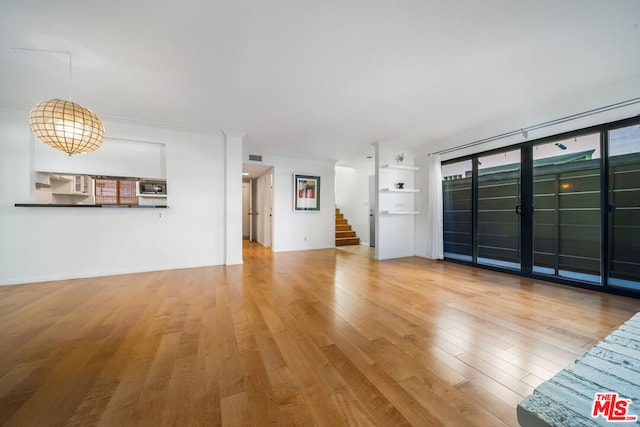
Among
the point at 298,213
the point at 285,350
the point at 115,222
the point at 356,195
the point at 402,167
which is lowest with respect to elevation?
the point at 285,350

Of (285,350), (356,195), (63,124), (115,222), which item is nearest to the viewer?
(285,350)

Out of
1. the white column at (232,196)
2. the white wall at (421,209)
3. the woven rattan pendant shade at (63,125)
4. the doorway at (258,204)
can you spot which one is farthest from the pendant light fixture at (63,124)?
the white wall at (421,209)

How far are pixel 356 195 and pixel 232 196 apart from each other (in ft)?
14.5

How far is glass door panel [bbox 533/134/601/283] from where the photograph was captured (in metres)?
2.99

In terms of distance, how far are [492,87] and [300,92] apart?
2351mm

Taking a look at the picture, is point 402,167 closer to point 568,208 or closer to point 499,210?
point 499,210

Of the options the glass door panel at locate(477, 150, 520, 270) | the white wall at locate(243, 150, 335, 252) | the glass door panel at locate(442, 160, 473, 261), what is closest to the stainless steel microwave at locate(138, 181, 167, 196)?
the white wall at locate(243, 150, 335, 252)

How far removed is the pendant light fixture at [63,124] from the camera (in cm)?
203

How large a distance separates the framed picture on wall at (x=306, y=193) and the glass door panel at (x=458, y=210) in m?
3.14

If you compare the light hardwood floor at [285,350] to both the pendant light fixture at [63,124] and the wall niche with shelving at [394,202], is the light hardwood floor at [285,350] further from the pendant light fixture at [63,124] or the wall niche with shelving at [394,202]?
the wall niche with shelving at [394,202]

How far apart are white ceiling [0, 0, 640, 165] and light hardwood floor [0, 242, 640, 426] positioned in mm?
2519

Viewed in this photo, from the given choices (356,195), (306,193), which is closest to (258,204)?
(306,193)

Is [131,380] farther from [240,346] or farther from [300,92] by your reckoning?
[300,92]

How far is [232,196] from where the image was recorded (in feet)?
14.2
